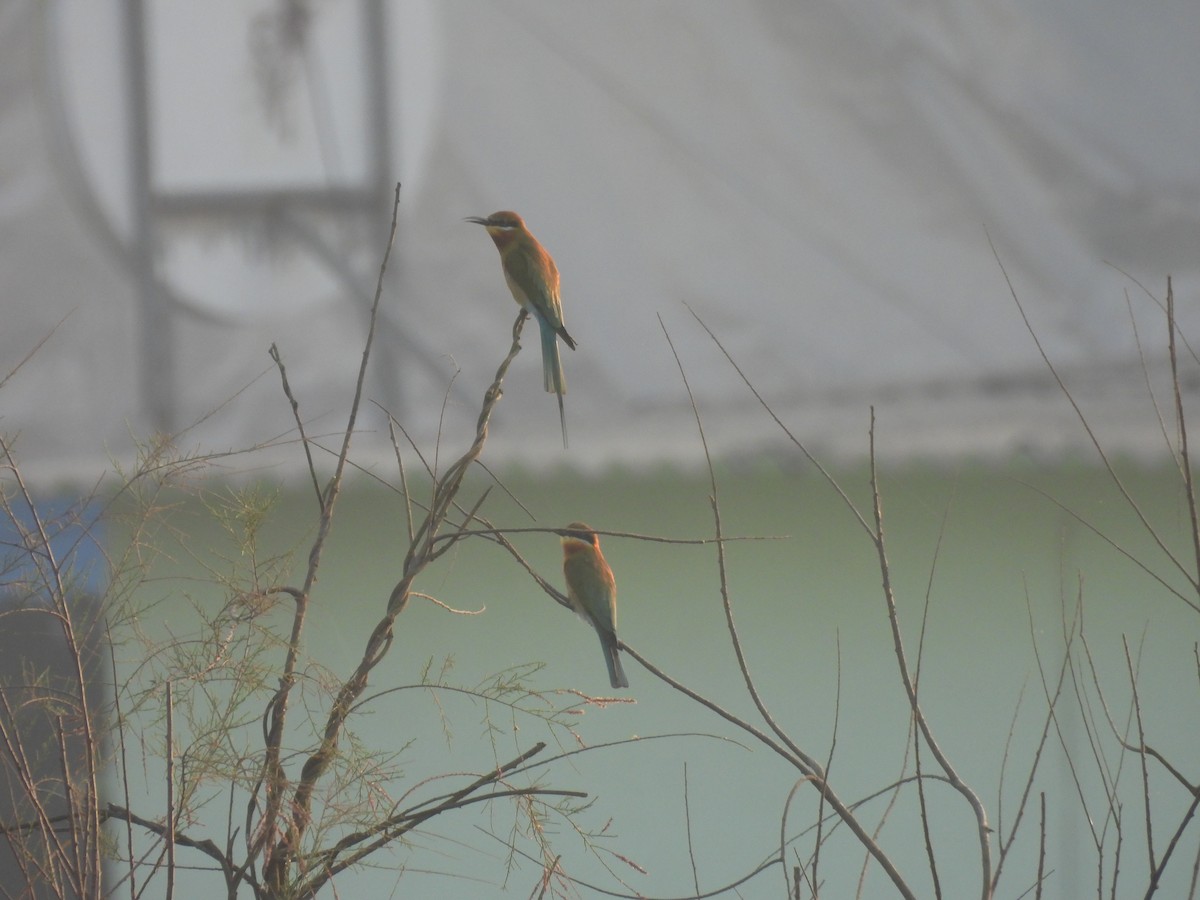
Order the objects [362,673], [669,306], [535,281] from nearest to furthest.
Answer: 1. [362,673]
2. [535,281]
3. [669,306]

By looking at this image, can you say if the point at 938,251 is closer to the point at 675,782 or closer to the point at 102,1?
the point at 675,782

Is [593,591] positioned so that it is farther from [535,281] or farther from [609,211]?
[609,211]

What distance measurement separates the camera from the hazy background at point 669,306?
1.78m

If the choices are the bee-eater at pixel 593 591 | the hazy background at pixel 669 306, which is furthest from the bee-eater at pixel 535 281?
the hazy background at pixel 669 306

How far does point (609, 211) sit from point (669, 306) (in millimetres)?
181

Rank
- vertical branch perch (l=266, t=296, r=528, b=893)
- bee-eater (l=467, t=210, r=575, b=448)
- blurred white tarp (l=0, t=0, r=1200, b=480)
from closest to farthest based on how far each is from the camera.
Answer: vertical branch perch (l=266, t=296, r=528, b=893) → bee-eater (l=467, t=210, r=575, b=448) → blurred white tarp (l=0, t=0, r=1200, b=480)

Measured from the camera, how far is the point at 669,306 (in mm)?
1843

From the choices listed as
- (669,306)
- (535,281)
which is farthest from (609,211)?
(535,281)

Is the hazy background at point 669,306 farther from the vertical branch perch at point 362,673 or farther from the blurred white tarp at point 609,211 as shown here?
the vertical branch perch at point 362,673

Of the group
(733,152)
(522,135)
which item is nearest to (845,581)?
(733,152)

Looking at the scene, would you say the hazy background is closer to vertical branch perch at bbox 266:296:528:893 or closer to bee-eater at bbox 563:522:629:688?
bee-eater at bbox 563:522:629:688

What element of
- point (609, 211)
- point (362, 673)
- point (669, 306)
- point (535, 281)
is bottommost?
point (362, 673)

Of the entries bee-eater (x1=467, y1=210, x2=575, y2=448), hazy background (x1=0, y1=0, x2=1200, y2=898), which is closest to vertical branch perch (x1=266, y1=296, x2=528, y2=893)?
bee-eater (x1=467, y1=210, x2=575, y2=448)

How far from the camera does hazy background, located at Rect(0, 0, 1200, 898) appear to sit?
5.85 feet
